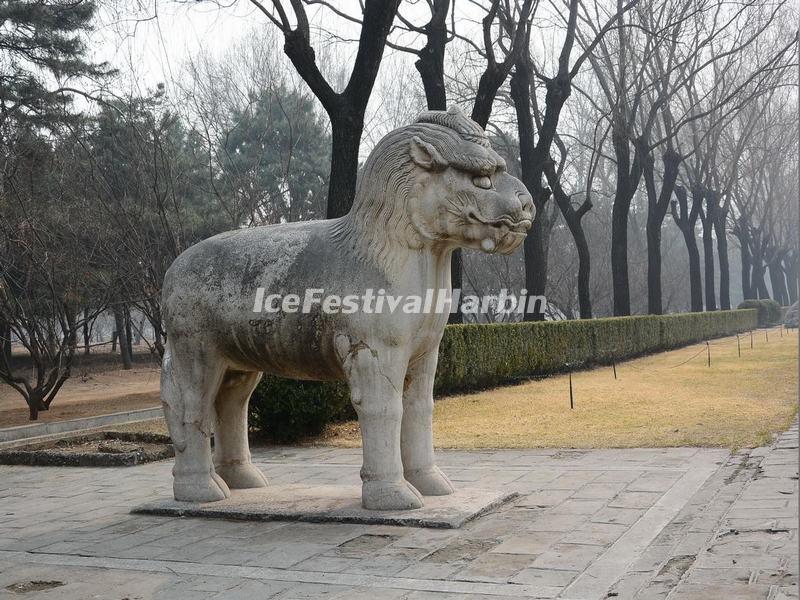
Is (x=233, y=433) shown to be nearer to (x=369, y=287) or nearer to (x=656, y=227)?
(x=369, y=287)

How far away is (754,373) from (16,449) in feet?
40.3

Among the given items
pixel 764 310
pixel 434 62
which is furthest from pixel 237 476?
pixel 764 310

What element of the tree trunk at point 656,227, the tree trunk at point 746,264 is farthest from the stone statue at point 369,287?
the tree trunk at point 746,264

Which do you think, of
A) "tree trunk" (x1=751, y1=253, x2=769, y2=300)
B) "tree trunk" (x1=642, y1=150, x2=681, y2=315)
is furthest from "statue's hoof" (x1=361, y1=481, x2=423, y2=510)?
"tree trunk" (x1=751, y1=253, x2=769, y2=300)

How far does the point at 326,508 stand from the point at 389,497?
1.57 ft

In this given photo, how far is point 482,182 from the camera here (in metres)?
5.49

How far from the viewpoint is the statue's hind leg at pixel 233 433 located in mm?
6414

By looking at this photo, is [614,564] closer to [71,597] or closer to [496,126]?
[71,597]

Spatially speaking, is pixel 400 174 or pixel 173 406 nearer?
pixel 400 174

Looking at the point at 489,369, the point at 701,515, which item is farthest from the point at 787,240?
the point at 701,515

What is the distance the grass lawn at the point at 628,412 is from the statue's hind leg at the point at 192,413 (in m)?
3.59

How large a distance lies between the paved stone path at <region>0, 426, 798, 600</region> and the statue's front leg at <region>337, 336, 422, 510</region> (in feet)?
0.84

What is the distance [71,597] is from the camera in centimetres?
421

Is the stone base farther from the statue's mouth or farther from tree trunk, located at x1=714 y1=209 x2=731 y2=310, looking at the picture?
tree trunk, located at x1=714 y1=209 x2=731 y2=310
